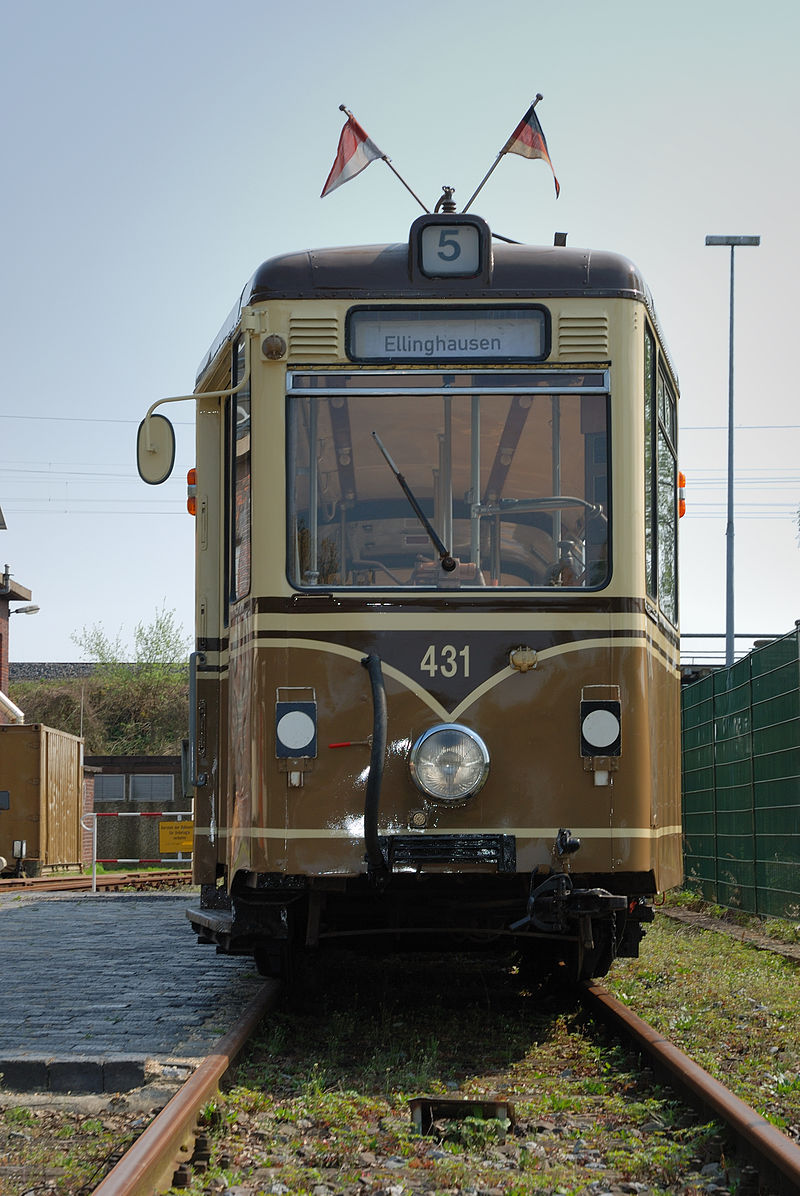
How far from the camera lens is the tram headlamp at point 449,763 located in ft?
20.5

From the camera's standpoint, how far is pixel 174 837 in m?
23.8

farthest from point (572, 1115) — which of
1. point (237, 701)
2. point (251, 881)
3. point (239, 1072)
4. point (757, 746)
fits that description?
point (757, 746)

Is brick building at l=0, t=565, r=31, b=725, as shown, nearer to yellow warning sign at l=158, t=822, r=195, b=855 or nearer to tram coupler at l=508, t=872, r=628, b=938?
yellow warning sign at l=158, t=822, r=195, b=855

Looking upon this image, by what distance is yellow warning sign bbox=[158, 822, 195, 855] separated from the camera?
23.4 meters

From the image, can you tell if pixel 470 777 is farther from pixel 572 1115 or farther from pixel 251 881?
pixel 572 1115

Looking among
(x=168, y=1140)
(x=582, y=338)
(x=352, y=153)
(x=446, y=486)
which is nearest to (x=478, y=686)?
(x=446, y=486)

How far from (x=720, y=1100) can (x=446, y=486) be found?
9.59ft

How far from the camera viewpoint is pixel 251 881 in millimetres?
6434

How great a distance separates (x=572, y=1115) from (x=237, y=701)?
101 inches

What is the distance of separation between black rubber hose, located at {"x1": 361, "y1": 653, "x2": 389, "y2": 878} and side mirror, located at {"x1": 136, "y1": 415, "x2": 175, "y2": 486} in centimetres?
156

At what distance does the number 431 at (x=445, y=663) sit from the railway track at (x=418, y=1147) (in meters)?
1.75

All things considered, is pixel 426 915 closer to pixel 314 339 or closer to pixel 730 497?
pixel 314 339

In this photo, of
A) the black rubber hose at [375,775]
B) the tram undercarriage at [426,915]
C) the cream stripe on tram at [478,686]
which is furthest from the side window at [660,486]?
the tram undercarriage at [426,915]

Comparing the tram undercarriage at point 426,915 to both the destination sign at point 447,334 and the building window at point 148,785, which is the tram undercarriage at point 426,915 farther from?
the building window at point 148,785
